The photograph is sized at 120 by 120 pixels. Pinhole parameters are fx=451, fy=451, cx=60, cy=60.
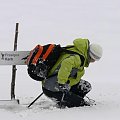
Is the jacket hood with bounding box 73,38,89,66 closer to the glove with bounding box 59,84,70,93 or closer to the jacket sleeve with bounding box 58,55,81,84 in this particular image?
the jacket sleeve with bounding box 58,55,81,84

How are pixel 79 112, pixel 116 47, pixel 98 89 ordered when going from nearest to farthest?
pixel 79 112 → pixel 98 89 → pixel 116 47

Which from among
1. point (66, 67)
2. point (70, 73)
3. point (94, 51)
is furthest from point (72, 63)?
point (94, 51)

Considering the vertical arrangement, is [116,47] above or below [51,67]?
below

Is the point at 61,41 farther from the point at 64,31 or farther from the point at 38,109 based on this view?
the point at 38,109

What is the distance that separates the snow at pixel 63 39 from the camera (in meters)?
6.34

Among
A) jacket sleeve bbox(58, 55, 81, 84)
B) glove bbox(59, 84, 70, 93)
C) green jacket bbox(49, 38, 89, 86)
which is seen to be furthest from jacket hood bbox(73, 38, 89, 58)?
glove bbox(59, 84, 70, 93)

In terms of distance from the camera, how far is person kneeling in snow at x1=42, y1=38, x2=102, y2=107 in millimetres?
6457

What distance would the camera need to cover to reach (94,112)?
626 centimetres

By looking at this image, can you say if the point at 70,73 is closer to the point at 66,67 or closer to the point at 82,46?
the point at 66,67

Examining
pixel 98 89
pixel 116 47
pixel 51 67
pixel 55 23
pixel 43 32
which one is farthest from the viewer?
pixel 55 23

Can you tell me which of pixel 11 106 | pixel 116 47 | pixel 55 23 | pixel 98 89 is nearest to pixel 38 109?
pixel 11 106

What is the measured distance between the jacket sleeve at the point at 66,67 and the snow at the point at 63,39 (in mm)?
445

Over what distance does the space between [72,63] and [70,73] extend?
0.23 metres

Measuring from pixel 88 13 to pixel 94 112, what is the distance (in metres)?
12.2
